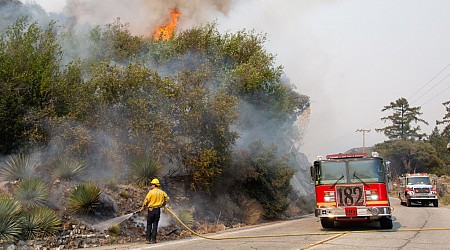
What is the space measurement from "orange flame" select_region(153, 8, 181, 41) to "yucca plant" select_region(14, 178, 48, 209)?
20399mm

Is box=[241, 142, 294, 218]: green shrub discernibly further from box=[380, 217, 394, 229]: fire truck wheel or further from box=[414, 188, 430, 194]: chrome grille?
box=[414, 188, 430, 194]: chrome grille

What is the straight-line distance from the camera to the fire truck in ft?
44.0

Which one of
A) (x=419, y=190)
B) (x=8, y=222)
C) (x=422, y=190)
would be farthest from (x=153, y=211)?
(x=422, y=190)

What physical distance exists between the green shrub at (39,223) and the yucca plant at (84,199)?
1.15 metres

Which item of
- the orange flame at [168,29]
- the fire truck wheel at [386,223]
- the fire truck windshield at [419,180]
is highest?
the orange flame at [168,29]

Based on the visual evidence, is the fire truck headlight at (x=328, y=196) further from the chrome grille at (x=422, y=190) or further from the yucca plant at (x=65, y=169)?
the chrome grille at (x=422, y=190)

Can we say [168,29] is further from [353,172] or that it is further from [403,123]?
[403,123]

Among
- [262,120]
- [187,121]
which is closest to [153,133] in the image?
[187,121]

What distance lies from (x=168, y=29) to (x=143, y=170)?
18.4m

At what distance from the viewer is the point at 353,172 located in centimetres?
1396

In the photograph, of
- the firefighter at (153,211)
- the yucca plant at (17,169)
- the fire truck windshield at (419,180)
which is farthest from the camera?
the fire truck windshield at (419,180)

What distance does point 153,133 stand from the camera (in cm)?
1741

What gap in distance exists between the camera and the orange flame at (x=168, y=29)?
31819 mm

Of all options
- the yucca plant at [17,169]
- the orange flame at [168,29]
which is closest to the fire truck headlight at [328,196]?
the yucca plant at [17,169]
